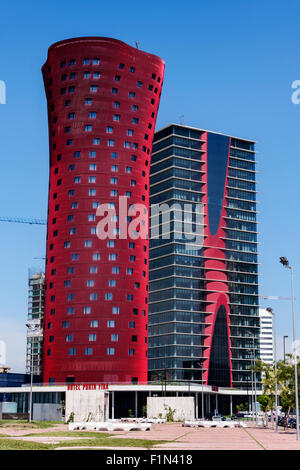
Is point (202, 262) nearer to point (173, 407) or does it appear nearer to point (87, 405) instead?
point (173, 407)

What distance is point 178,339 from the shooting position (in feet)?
568

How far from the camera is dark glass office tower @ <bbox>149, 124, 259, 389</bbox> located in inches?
6909

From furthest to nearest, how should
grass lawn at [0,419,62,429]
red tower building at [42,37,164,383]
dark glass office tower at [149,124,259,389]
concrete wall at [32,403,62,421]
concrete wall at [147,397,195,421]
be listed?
1. dark glass office tower at [149,124,259,389]
2. red tower building at [42,37,164,383]
3. concrete wall at [147,397,195,421]
4. concrete wall at [32,403,62,421]
5. grass lawn at [0,419,62,429]

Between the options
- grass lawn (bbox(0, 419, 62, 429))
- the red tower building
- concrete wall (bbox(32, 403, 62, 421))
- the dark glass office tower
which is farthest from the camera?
the dark glass office tower

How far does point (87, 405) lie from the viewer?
89.5 metres

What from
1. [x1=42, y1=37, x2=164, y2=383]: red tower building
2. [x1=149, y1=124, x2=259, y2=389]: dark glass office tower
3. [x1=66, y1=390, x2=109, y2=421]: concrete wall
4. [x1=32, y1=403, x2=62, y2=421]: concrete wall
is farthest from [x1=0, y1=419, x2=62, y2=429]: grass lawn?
[x1=149, y1=124, x2=259, y2=389]: dark glass office tower

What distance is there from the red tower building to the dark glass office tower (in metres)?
42.9

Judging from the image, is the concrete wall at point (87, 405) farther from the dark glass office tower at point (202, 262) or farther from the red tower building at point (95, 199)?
the dark glass office tower at point (202, 262)

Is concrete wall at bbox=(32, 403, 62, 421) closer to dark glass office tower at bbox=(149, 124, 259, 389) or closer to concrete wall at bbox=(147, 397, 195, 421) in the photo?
concrete wall at bbox=(147, 397, 195, 421)

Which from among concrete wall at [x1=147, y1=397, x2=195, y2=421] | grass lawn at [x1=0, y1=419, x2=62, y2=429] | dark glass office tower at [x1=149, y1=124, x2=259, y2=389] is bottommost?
concrete wall at [x1=147, y1=397, x2=195, y2=421]

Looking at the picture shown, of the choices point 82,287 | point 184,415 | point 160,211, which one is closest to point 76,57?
point 82,287

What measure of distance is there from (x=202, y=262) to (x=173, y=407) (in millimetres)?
71865

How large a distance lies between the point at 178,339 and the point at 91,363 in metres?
52.0

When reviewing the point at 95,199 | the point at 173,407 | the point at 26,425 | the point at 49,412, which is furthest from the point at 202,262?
the point at 26,425
